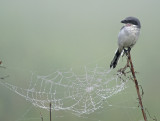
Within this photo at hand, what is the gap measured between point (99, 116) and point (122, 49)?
1.85 metres

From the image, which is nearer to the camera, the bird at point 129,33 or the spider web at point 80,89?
the bird at point 129,33

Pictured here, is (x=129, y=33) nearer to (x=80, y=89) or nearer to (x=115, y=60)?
(x=115, y=60)

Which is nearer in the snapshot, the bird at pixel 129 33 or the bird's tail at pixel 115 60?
the bird at pixel 129 33

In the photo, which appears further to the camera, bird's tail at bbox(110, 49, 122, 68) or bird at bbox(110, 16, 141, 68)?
bird's tail at bbox(110, 49, 122, 68)

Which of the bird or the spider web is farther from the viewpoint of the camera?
the spider web

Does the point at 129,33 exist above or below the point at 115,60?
above

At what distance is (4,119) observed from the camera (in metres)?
3.37

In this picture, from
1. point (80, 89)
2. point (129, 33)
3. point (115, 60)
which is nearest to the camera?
point (129, 33)

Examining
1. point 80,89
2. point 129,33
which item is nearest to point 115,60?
point 129,33

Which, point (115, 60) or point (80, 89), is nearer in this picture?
point (115, 60)

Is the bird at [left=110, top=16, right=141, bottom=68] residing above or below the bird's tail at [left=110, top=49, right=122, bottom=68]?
above

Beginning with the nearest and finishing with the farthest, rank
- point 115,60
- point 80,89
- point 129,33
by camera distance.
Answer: point 129,33, point 115,60, point 80,89

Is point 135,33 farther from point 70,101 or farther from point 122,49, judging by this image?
point 70,101

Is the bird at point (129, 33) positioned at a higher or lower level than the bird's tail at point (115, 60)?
higher
